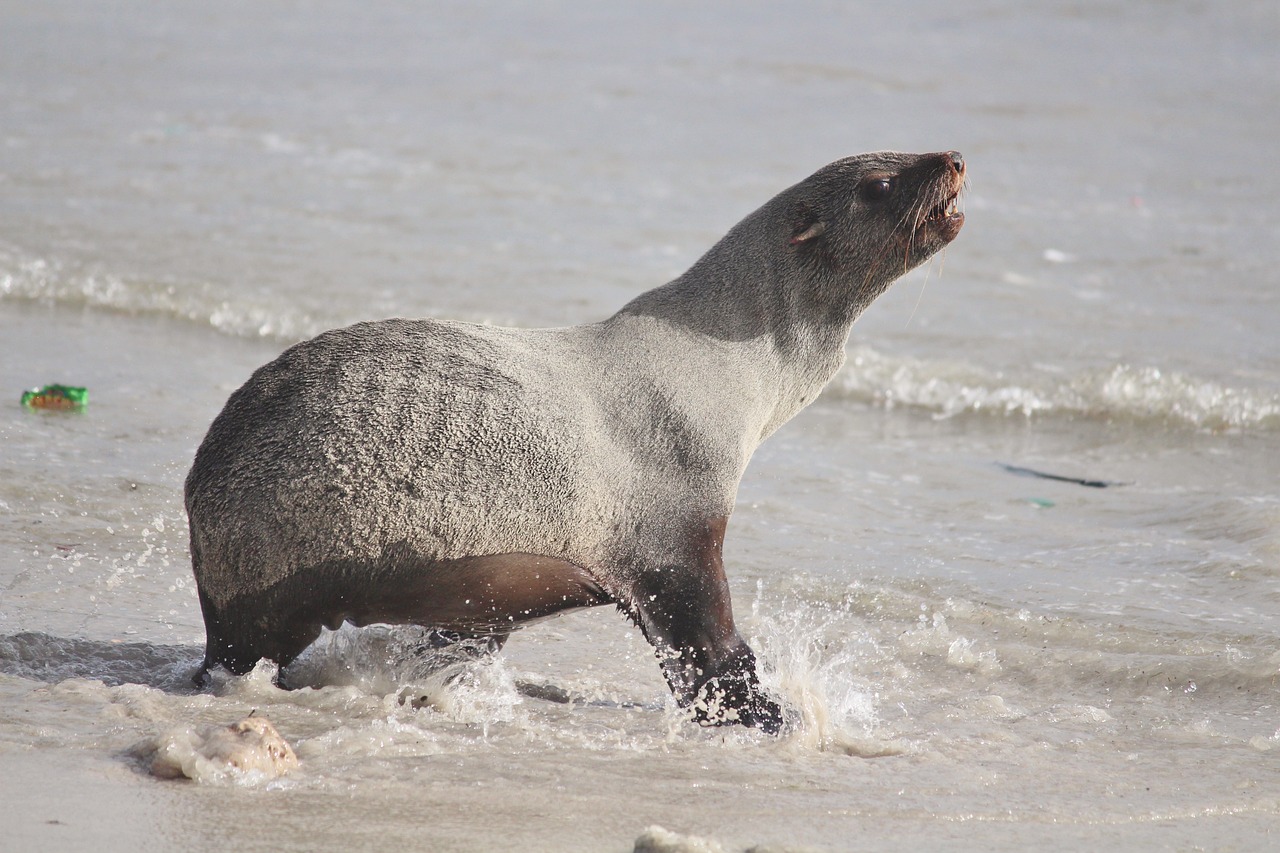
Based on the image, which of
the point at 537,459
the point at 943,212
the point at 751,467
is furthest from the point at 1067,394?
the point at 537,459

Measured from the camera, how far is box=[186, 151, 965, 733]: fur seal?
16.1 ft

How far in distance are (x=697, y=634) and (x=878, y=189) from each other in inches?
75.2

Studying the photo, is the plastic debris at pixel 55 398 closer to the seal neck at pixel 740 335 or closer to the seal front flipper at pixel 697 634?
the seal neck at pixel 740 335

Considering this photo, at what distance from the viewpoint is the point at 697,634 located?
5281 mm

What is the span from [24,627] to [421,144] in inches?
555

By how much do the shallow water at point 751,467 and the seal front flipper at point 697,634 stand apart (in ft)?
0.42

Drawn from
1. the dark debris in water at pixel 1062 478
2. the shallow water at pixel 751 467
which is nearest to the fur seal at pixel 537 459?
the shallow water at pixel 751 467

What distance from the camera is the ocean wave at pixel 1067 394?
34.5 ft

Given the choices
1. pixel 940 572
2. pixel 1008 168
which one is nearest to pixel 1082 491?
pixel 940 572

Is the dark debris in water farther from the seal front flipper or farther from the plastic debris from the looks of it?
the plastic debris

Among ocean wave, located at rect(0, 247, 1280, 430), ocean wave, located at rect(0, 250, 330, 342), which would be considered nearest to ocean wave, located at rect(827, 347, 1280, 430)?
ocean wave, located at rect(0, 247, 1280, 430)

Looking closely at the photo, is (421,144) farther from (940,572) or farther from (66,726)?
(66,726)

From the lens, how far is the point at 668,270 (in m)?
13.9

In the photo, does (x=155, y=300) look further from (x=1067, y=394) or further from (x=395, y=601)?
(x=395, y=601)
